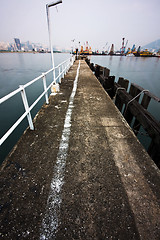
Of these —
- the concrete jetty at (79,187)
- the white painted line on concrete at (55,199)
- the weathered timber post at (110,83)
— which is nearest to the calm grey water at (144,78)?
the concrete jetty at (79,187)

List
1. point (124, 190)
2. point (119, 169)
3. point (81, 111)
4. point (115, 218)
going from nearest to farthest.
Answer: point (115, 218)
point (124, 190)
point (119, 169)
point (81, 111)

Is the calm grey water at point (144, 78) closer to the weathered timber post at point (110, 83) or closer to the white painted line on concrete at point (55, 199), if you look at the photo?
the white painted line on concrete at point (55, 199)

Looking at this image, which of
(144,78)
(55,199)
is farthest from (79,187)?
(144,78)

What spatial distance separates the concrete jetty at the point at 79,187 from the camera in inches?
51.1

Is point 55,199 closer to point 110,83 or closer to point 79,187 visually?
point 79,187

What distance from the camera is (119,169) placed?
1944 mm

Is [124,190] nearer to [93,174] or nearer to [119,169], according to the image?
[119,169]

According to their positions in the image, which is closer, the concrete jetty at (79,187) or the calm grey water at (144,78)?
the concrete jetty at (79,187)

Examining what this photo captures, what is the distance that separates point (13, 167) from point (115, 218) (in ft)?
5.70

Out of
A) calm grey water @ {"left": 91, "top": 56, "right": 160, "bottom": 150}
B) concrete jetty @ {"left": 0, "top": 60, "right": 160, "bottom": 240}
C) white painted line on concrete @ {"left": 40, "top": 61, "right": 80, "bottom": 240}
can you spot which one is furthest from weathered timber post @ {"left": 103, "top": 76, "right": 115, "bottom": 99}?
white painted line on concrete @ {"left": 40, "top": 61, "right": 80, "bottom": 240}

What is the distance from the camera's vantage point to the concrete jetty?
130cm

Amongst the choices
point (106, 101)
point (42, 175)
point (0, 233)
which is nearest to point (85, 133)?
point (42, 175)

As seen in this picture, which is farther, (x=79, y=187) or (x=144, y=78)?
(x=144, y=78)

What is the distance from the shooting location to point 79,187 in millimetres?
1677
